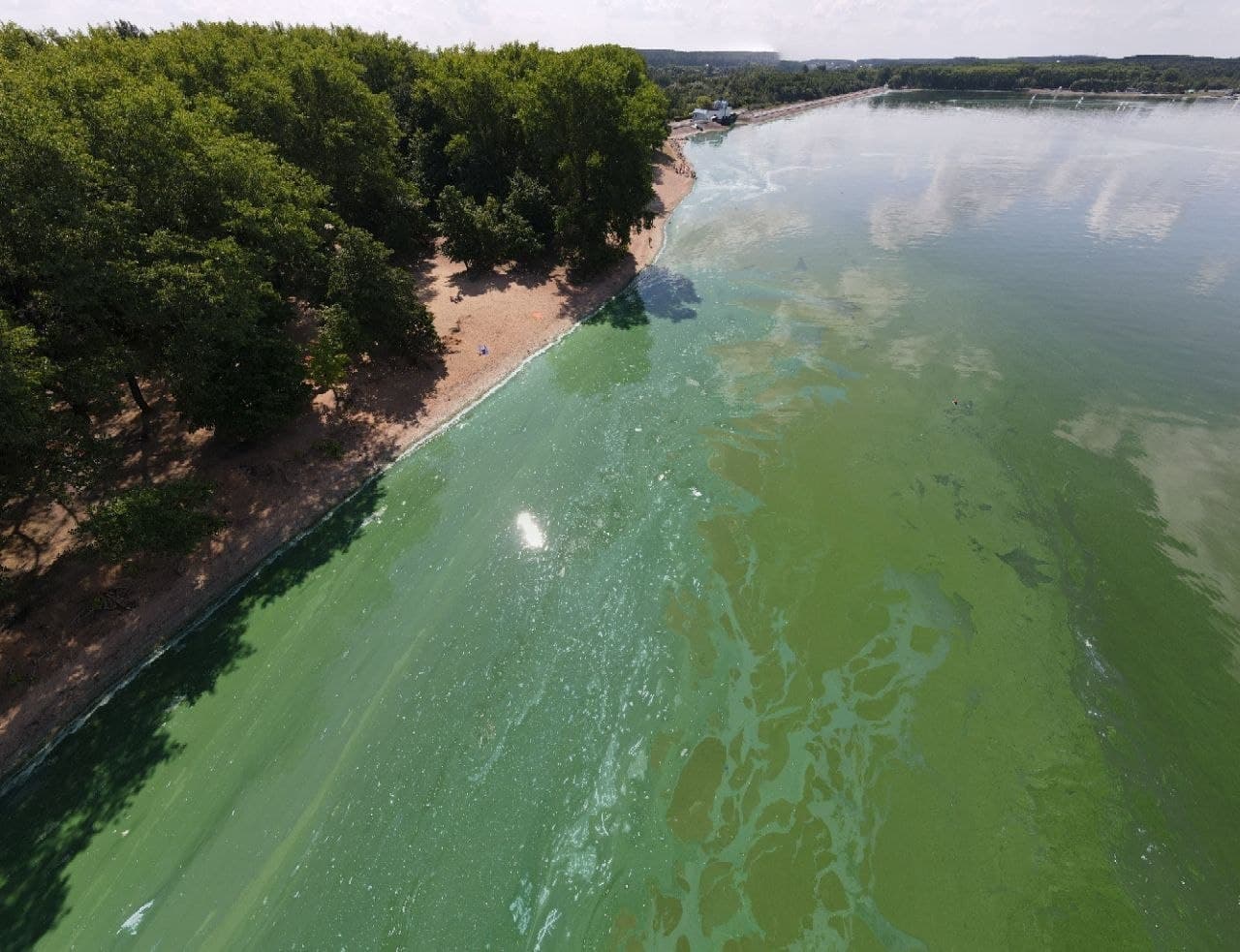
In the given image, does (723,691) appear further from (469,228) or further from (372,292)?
(469,228)

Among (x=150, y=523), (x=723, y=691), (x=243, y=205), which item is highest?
(x=243, y=205)

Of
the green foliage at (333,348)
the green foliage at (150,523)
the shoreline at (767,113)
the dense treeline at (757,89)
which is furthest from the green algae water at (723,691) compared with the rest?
the dense treeline at (757,89)

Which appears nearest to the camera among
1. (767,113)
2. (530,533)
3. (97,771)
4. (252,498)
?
(97,771)

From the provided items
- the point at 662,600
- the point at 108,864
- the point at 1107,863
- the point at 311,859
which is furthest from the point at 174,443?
the point at 1107,863

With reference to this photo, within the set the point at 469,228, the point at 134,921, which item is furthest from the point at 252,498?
the point at 469,228

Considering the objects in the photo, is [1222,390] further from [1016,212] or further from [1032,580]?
[1016,212]

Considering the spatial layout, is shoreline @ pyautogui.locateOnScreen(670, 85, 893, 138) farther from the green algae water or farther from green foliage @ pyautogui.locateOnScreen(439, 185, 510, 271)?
the green algae water

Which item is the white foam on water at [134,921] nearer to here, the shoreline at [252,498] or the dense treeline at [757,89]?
the shoreline at [252,498]
